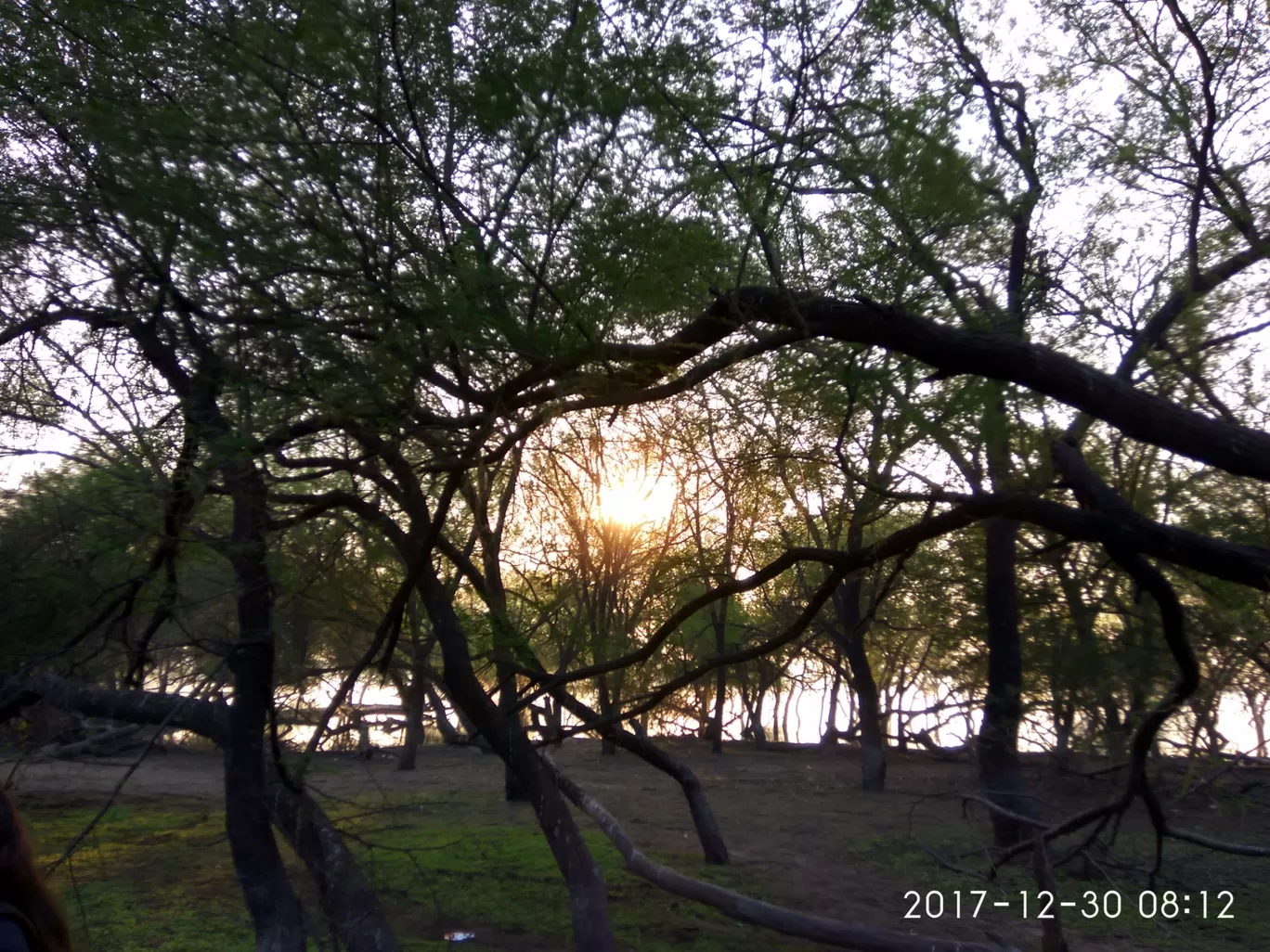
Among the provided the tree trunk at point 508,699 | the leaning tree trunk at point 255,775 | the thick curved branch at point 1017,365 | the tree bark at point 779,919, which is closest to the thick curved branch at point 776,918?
the tree bark at point 779,919

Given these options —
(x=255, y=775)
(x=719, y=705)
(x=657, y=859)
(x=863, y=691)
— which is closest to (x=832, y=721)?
(x=719, y=705)

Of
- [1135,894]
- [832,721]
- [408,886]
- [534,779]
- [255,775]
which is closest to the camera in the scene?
[255,775]

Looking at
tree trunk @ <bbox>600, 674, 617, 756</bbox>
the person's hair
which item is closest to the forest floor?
tree trunk @ <bbox>600, 674, 617, 756</bbox>

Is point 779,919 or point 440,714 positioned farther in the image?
point 440,714

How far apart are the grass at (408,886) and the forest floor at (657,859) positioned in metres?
0.03

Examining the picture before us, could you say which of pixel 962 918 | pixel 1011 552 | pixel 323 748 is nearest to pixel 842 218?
pixel 323 748

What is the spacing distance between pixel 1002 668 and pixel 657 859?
359 centimetres

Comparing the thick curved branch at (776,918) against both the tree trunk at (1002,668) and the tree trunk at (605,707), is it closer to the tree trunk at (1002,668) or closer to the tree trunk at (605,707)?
the tree trunk at (605,707)

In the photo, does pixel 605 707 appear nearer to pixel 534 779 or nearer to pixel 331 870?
pixel 534 779

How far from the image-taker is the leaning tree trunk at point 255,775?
496cm

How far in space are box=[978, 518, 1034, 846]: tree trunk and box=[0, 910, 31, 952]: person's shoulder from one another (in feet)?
24.3

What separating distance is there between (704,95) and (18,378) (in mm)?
3895

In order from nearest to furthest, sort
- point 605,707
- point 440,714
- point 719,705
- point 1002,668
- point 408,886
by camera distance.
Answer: point 440,714 → point 605,707 → point 408,886 → point 1002,668 → point 719,705

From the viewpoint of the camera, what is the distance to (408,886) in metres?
8.92
